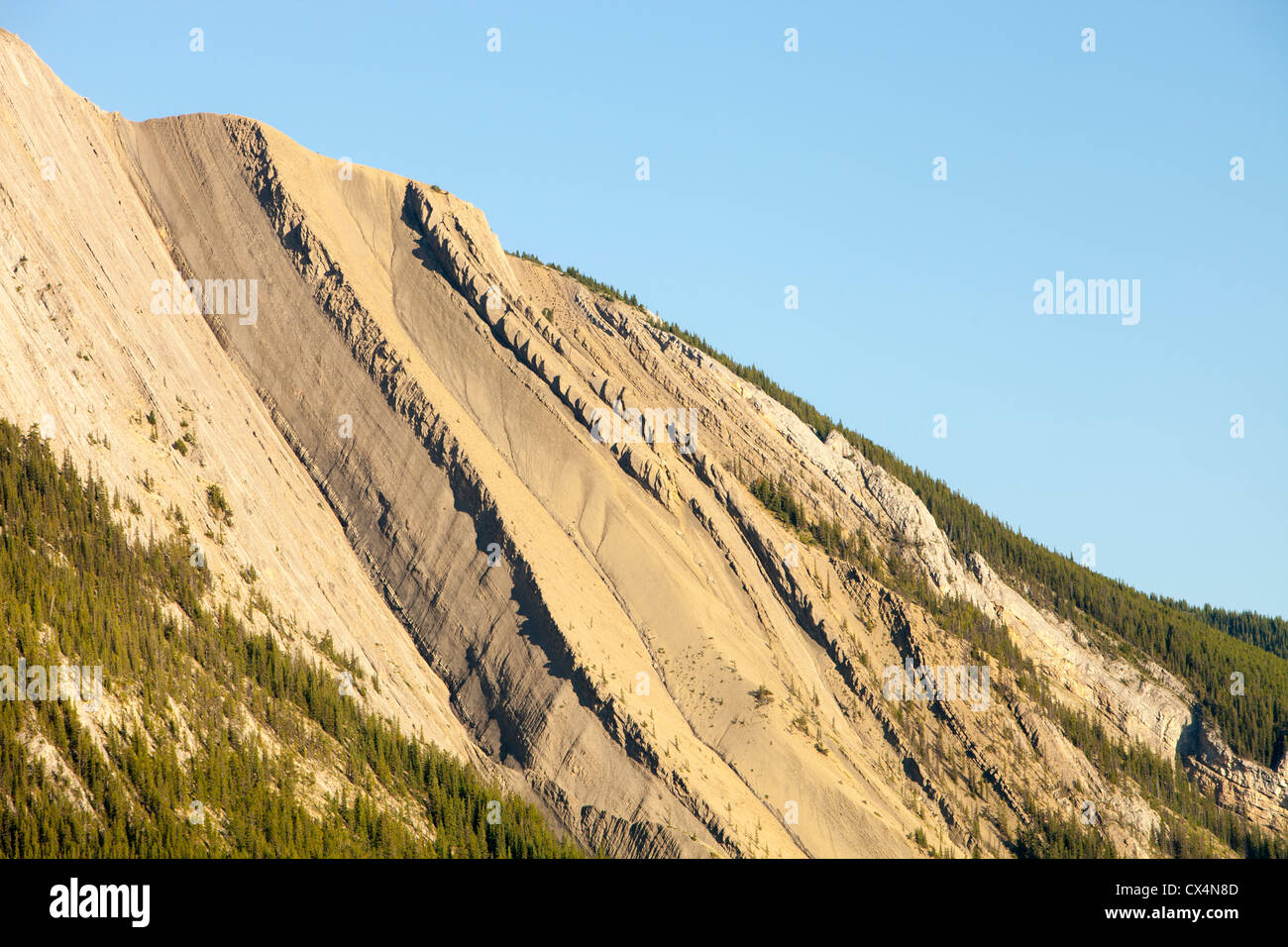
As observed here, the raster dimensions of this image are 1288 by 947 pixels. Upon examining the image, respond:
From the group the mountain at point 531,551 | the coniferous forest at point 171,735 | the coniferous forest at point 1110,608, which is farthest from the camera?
the coniferous forest at point 1110,608

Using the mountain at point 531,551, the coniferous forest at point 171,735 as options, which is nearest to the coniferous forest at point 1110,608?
the mountain at point 531,551

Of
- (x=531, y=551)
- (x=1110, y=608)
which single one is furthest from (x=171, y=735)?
(x=1110, y=608)

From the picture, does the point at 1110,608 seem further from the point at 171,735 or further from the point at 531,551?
the point at 171,735

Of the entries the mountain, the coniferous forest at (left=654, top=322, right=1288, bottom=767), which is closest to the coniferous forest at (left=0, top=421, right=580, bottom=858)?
the mountain

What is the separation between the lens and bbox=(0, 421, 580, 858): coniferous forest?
46.4m

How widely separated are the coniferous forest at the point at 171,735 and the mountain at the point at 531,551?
367 mm

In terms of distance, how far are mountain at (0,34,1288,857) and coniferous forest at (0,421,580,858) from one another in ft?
1.20

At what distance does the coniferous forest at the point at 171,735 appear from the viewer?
46438 millimetres

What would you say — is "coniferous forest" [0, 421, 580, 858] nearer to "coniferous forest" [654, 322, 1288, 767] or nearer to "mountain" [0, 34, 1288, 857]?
"mountain" [0, 34, 1288, 857]

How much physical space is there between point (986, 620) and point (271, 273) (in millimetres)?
40326

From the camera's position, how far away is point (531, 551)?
205ft

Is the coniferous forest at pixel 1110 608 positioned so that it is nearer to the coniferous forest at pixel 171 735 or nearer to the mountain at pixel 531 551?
the mountain at pixel 531 551

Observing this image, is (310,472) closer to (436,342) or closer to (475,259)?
(436,342)
